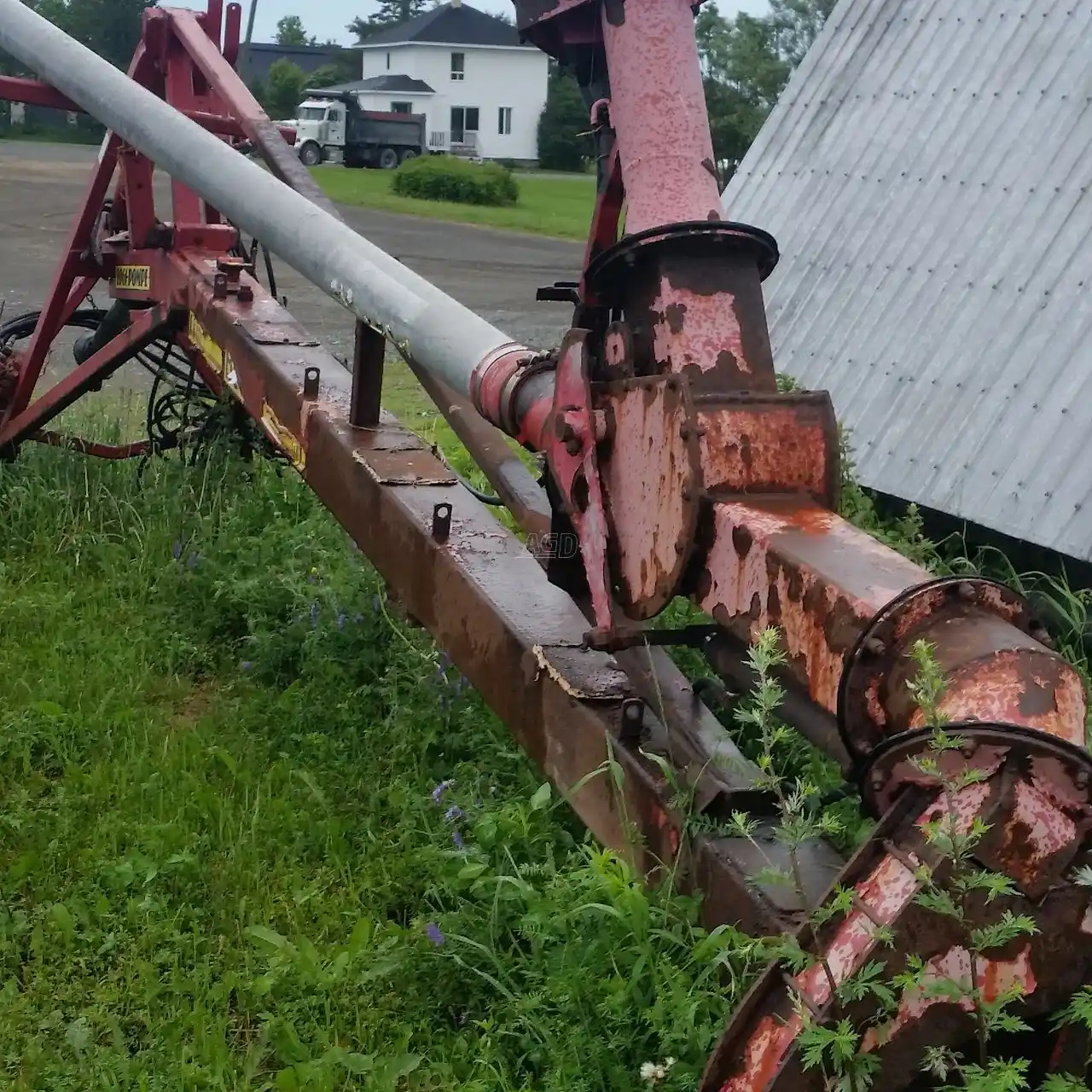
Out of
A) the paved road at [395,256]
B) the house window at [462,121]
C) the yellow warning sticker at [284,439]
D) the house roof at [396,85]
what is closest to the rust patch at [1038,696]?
the yellow warning sticker at [284,439]

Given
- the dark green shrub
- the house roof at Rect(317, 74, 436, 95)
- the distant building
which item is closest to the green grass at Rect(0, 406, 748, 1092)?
the dark green shrub

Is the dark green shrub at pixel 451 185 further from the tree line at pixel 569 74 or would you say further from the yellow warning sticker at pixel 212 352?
A: the yellow warning sticker at pixel 212 352

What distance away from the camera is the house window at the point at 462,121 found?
66625 mm

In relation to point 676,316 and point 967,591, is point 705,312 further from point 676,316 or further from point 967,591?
point 967,591

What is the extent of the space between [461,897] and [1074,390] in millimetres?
3589

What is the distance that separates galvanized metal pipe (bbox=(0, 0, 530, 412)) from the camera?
274cm

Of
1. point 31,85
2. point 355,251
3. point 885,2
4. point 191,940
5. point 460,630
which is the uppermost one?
point 885,2

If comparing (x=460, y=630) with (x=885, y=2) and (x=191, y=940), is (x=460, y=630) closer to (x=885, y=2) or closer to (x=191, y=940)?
(x=191, y=940)

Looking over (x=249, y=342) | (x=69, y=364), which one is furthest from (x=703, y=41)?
(x=249, y=342)

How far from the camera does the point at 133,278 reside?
505cm

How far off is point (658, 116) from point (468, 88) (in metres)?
68.8

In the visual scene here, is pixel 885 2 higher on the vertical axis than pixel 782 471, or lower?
higher

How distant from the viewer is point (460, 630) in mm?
2891

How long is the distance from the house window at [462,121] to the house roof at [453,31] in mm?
3505
